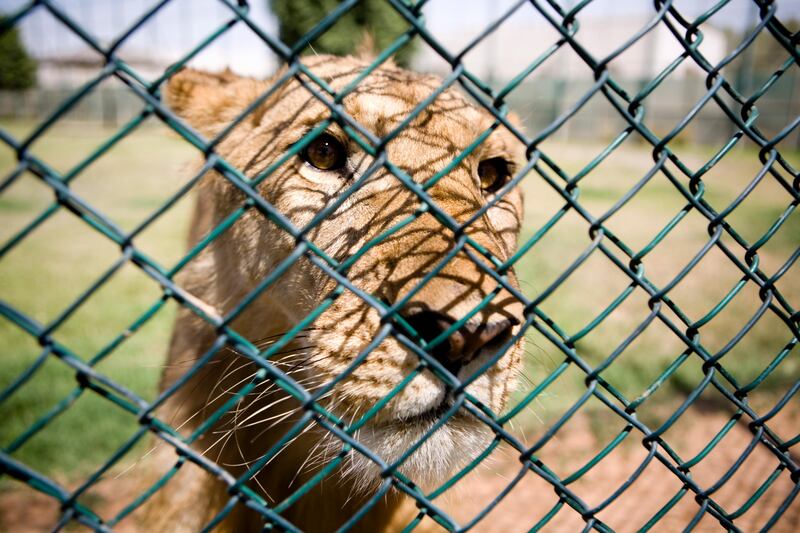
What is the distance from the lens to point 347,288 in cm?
110

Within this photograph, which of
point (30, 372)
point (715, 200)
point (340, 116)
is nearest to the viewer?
point (30, 372)

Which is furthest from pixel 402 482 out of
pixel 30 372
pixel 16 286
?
pixel 16 286

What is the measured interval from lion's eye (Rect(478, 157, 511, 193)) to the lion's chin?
119 cm

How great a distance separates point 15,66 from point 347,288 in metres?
42.7

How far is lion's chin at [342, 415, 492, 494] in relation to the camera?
5.10ft

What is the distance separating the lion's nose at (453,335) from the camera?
1.35 meters

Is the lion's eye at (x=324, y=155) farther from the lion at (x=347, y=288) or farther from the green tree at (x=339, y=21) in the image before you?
the green tree at (x=339, y=21)

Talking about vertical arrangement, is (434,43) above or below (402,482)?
above

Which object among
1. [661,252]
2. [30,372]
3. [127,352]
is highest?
[661,252]

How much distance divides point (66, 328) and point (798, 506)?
643cm

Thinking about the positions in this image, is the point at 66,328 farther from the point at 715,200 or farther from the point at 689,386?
the point at 715,200

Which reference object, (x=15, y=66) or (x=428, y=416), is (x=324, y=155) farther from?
(x=15, y=66)

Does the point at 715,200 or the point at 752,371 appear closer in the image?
the point at 752,371

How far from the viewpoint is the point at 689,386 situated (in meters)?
4.84
